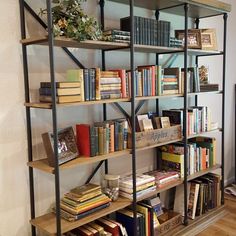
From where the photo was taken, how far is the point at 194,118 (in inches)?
117

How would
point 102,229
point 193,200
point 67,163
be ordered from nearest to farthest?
point 67,163 → point 102,229 → point 193,200

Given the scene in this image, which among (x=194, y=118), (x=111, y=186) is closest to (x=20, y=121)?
(x=111, y=186)

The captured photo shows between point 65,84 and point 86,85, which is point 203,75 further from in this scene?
point 65,84

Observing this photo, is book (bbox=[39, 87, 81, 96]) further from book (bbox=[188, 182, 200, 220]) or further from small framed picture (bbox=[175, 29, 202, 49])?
book (bbox=[188, 182, 200, 220])

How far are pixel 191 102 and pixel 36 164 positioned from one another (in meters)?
2.02

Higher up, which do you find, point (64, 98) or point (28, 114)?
point (64, 98)

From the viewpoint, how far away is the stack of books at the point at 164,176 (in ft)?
8.78

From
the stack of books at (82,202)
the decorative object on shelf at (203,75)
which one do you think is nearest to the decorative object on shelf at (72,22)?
the stack of books at (82,202)

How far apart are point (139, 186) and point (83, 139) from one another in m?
0.66

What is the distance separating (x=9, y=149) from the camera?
2021 mm

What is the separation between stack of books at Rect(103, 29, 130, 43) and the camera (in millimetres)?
2113

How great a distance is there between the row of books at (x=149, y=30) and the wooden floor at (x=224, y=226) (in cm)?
177

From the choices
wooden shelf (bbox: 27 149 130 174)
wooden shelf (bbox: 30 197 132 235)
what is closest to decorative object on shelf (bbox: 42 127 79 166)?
wooden shelf (bbox: 27 149 130 174)

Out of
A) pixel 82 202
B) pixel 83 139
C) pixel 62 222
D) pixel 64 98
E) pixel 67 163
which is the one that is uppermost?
pixel 64 98
